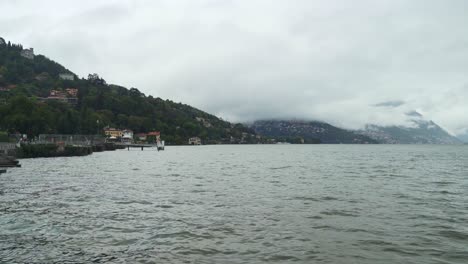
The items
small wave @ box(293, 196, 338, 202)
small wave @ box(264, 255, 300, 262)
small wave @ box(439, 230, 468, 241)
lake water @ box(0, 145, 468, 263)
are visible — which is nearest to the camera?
small wave @ box(264, 255, 300, 262)

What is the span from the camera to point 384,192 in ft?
91.0

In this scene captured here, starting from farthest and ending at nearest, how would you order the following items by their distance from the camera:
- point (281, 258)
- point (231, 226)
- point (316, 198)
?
point (316, 198), point (231, 226), point (281, 258)

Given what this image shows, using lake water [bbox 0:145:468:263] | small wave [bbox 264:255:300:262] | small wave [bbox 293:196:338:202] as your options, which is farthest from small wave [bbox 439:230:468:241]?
small wave [bbox 293:196:338:202]

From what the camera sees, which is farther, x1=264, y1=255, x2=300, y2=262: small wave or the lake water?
the lake water

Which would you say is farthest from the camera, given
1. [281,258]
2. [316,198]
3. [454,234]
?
[316,198]

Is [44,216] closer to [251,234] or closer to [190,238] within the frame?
[190,238]

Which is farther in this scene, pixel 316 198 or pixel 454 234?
pixel 316 198

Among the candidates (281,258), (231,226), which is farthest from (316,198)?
(281,258)

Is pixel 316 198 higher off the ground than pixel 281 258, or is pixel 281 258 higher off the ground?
pixel 316 198

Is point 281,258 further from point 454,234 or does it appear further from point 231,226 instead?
point 454,234

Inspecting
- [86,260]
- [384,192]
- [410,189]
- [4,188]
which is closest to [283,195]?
[384,192]

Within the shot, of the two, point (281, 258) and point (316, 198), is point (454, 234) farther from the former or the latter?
point (316, 198)

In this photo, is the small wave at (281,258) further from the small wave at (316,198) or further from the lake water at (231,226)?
the small wave at (316,198)

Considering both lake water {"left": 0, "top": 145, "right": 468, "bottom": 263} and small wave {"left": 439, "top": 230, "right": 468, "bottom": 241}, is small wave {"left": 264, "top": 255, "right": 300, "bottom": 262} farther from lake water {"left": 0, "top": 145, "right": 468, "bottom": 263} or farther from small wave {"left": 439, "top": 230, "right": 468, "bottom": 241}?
small wave {"left": 439, "top": 230, "right": 468, "bottom": 241}
